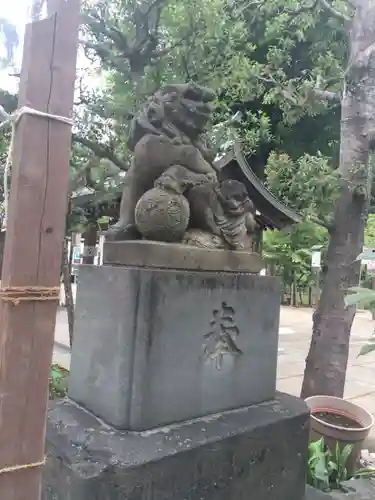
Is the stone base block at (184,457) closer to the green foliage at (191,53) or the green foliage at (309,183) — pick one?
the green foliage at (309,183)

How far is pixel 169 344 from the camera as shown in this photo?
7.02 ft

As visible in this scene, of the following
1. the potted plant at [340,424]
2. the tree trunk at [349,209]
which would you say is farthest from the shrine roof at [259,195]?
the potted plant at [340,424]

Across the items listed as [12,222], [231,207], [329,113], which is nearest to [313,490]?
[231,207]

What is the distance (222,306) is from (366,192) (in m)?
2.55

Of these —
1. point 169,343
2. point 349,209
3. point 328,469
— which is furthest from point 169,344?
point 349,209

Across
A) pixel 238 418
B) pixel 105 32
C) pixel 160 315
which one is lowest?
pixel 238 418

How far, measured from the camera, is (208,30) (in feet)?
14.9

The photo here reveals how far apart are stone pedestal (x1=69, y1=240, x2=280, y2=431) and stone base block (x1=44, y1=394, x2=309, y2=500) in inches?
3.8

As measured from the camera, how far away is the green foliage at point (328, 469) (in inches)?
117

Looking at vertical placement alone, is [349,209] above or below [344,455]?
above

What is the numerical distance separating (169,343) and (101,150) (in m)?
3.33

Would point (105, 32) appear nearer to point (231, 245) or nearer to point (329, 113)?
point (231, 245)

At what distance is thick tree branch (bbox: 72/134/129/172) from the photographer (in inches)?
190

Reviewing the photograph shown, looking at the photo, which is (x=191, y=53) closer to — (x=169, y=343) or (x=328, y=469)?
(x=169, y=343)
